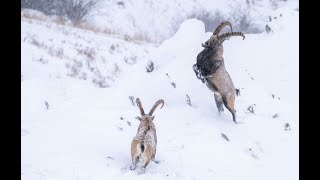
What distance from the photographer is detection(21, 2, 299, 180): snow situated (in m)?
7.21

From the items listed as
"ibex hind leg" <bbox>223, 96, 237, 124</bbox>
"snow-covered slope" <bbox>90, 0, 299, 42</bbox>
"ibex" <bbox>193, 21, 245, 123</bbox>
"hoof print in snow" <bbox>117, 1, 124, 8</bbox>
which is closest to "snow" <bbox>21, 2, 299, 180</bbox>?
"ibex hind leg" <bbox>223, 96, 237, 124</bbox>

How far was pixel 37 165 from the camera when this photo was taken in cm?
652

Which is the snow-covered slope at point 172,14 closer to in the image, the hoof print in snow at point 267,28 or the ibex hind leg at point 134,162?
the hoof print in snow at point 267,28

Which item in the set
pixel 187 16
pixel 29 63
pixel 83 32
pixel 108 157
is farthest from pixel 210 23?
pixel 108 157

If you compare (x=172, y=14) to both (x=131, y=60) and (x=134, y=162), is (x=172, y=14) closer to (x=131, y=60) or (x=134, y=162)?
(x=131, y=60)

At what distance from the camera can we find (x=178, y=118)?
31.2 feet

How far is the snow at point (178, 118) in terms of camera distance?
23.6 feet

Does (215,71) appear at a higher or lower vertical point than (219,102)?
higher

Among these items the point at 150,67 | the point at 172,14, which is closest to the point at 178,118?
the point at 150,67

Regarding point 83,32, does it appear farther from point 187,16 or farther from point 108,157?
point 187,16

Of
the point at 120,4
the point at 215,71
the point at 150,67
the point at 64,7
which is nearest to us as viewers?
the point at 215,71
